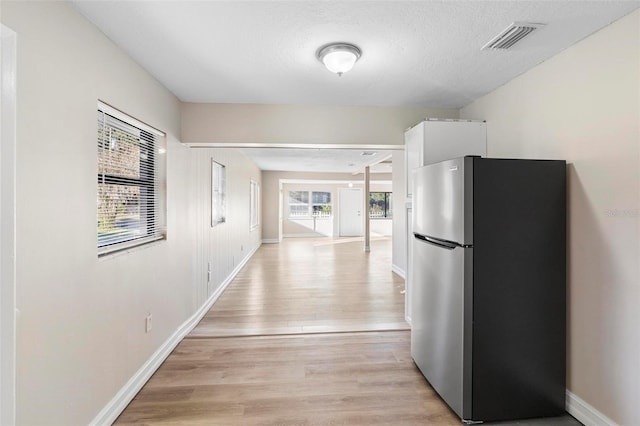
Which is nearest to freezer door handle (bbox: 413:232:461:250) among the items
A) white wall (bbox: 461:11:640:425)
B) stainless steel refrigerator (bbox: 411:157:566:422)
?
stainless steel refrigerator (bbox: 411:157:566:422)

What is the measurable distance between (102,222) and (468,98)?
329 centimetres

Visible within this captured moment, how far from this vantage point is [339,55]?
6.84ft

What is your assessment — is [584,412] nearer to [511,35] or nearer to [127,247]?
[511,35]

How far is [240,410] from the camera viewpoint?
82.9 inches

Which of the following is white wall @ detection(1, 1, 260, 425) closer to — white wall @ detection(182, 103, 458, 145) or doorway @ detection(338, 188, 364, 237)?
white wall @ detection(182, 103, 458, 145)

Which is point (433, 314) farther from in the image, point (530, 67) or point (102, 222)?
point (102, 222)

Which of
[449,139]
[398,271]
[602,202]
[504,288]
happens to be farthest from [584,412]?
[398,271]

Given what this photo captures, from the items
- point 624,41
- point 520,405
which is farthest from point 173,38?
point 520,405

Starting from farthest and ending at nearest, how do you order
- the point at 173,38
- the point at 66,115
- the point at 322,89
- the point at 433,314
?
the point at 322,89 < the point at 433,314 < the point at 173,38 < the point at 66,115

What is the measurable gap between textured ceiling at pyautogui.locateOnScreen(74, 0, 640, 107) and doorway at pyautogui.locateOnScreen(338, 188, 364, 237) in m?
9.22

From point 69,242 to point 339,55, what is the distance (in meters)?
1.88

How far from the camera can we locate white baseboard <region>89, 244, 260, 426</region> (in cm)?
194

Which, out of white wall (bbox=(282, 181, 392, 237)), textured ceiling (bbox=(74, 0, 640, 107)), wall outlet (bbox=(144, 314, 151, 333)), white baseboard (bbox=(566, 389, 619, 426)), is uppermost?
textured ceiling (bbox=(74, 0, 640, 107))

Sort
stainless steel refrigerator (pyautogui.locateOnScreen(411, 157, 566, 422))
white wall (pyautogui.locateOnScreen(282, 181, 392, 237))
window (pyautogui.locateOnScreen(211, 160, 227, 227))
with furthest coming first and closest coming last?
white wall (pyautogui.locateOnScreen(282, 181, 392, 237)) < window (pyautogui.locateOnScreen(211, 160, 227, 227)) < stainless steel refrigerator (pyautogui.locateOnScreen(411, 157, 566, 422))
